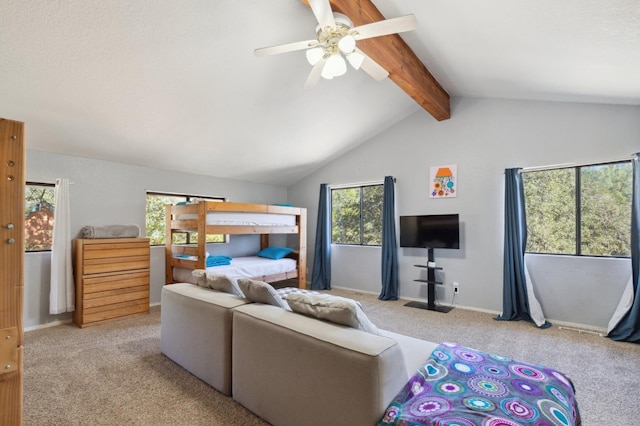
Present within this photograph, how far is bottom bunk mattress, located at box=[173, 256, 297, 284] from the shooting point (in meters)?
4.32

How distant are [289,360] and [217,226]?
2.88 metres

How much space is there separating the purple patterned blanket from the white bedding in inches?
129

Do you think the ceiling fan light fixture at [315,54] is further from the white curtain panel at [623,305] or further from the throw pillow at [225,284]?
the white curtain panel at [623,305]

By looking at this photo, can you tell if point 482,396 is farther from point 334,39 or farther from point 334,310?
point 334,39

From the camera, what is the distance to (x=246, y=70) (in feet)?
10.6

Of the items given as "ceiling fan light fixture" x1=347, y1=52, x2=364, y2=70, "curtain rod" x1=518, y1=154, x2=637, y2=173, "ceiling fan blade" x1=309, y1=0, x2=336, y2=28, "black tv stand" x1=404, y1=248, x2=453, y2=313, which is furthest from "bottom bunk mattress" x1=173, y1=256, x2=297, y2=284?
"curtain rod" x1=518, y1=154, x2=637, y2=173

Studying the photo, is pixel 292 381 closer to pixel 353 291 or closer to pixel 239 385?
pixel 239 385

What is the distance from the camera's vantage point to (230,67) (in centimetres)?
312

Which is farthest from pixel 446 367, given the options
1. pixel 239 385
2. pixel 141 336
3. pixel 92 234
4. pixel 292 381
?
pixel 92 234

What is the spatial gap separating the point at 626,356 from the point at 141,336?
484cm

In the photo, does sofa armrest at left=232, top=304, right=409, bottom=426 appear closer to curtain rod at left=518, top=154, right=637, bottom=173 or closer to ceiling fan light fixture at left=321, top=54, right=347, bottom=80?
ceiling fan light fixture at left=321, top=54, right=347, bottom=80

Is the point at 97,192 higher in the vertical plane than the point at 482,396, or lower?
higher

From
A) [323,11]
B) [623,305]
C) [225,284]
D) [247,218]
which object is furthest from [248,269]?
[623,305]

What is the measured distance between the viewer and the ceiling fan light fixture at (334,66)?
2.40m
